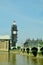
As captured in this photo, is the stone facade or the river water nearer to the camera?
the river water

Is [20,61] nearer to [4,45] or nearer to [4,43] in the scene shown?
[4,45]

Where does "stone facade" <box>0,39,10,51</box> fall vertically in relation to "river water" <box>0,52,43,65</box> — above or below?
above

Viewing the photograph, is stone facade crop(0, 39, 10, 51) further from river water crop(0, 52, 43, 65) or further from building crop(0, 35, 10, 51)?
river water crop(0, 52, 43, 65)

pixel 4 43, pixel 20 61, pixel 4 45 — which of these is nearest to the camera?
pixel 20 61

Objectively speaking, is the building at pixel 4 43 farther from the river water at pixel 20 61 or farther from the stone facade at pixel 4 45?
the river water at pixel 20 61

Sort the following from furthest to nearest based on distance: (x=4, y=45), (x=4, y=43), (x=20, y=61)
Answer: (x=4, y=43) → (x=4, y=45) → (x=20, y=61)

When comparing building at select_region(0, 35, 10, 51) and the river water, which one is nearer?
the river water

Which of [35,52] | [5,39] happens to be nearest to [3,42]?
[5,39]

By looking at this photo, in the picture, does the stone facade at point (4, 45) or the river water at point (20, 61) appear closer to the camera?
the river water at point (20, 61)

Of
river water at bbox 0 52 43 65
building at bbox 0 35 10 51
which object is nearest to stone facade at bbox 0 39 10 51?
building at bbox 0 35 10 51

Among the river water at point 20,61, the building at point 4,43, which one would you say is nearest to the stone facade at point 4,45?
the building at point 4,43

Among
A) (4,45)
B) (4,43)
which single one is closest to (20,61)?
(4,45)

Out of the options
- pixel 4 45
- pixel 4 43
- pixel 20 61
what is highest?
pixel 4 43

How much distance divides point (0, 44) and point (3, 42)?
2881 millimetres
